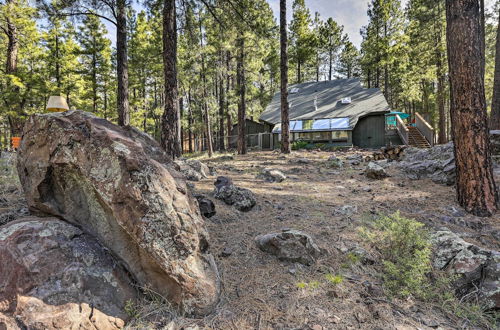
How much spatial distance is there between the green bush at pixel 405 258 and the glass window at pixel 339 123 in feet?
44.9

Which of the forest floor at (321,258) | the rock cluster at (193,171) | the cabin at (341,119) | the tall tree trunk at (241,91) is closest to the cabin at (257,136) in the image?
the cabin at (341,119)

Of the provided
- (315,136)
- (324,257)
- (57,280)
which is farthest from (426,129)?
(57,280)

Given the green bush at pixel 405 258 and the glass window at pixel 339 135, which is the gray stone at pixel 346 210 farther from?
the glass window at pixel 339 135

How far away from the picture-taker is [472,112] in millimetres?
4227

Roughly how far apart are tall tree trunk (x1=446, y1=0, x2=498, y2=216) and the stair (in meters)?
12.7

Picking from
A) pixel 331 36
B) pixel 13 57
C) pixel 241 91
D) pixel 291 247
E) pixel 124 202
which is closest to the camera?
pixel 124 202

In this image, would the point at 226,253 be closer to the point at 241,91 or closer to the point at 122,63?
the point at 122,63

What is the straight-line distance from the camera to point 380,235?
133 inches

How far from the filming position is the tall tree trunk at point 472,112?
4203 millimetres

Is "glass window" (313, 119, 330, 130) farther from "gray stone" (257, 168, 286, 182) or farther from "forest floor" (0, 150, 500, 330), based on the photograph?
"gray stone" (257, 168, 286, 182)

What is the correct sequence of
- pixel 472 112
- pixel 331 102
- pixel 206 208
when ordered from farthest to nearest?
pixel 331 102, pixel 472 112, pixel 206 208

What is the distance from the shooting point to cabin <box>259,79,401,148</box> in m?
15.9

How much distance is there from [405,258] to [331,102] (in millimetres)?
17148

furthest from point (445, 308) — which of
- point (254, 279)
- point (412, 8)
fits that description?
point (412, 8)
